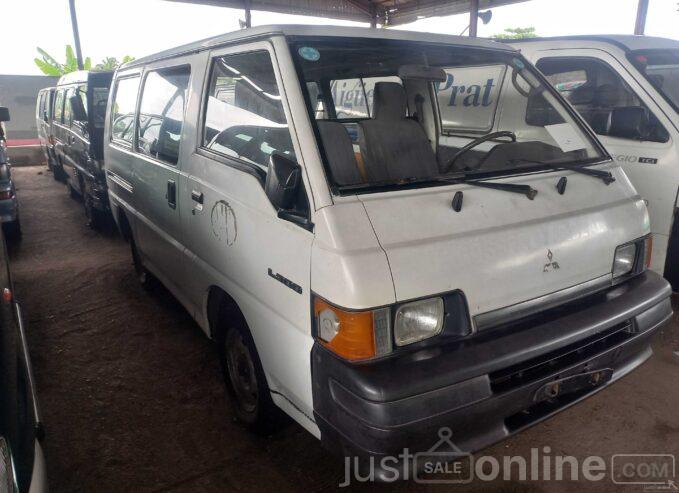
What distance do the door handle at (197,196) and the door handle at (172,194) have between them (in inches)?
11.5

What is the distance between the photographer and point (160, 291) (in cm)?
436

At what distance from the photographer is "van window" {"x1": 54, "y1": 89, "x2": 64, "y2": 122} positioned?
24.9ft

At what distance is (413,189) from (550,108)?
131 centimetres

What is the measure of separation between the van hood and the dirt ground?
3.23ft

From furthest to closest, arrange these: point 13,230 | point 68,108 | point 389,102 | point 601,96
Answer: point 68,108 < point 13,230 < point 601,96 < point 389,102

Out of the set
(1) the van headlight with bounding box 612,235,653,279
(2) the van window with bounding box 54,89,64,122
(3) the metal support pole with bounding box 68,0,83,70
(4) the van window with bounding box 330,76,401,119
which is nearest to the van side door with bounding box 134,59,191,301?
(4) the van window with bounding box 330,76,401,119

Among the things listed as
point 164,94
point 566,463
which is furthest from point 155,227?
point 566,463

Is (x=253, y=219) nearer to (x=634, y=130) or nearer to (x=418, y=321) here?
(x=418, y=321)

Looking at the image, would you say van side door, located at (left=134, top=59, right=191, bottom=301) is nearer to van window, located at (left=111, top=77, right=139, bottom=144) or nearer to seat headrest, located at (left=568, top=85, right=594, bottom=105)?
van window, located at (left=111, top=77, right=139, bottom=144)

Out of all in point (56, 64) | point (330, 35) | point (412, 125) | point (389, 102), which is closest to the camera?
point (330, 35)

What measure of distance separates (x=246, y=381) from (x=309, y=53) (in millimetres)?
1659

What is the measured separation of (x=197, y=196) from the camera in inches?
100

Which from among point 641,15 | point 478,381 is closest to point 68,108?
point 478,381

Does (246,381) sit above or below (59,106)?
below
